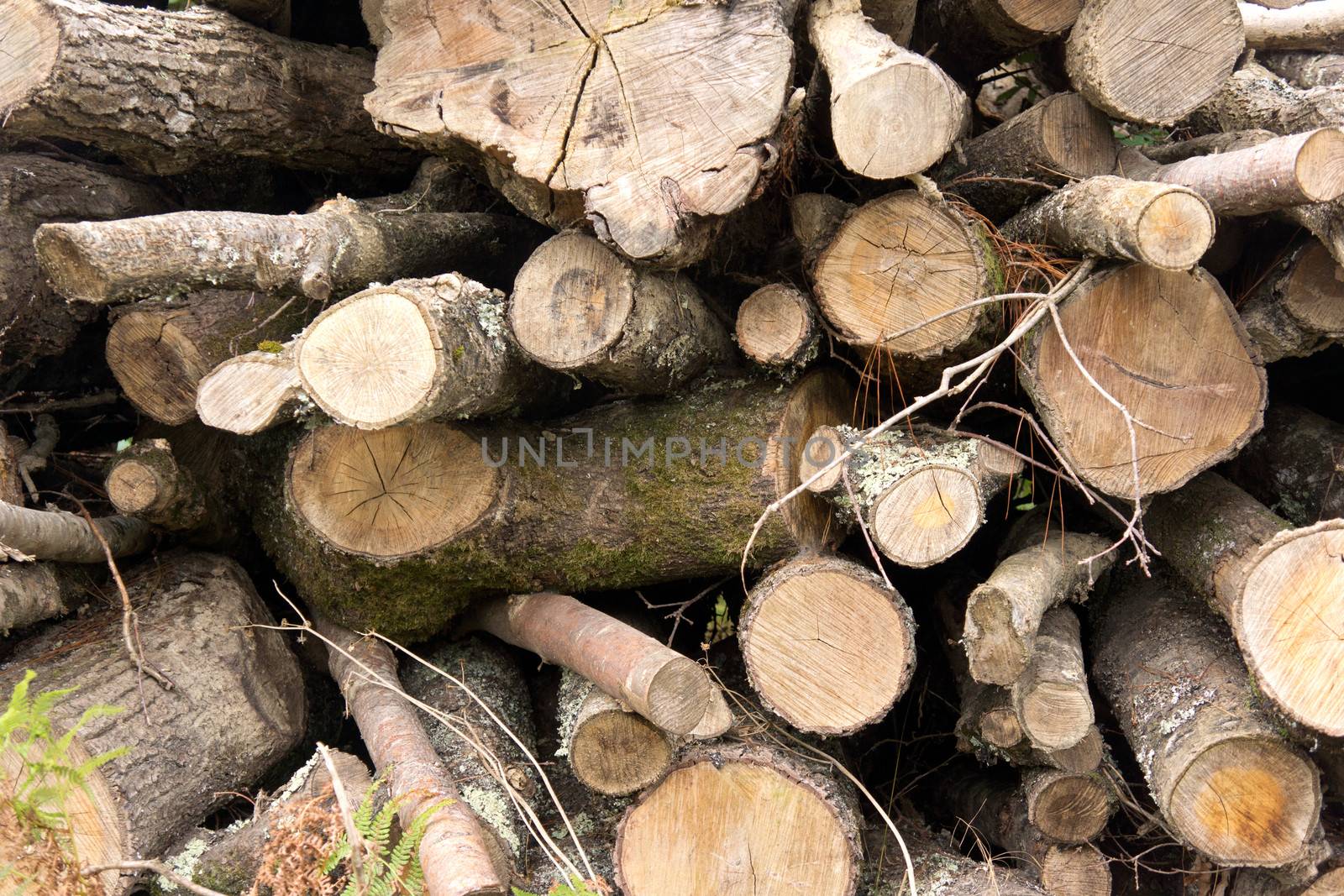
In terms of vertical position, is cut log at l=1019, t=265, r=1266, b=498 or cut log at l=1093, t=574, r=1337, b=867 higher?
cut log at l=1019, t=265, r=1266, b=498

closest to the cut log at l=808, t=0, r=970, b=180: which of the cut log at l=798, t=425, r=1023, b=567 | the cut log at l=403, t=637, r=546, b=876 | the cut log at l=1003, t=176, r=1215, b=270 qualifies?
the cut log at l=1003, t=176, r=1215, b=270

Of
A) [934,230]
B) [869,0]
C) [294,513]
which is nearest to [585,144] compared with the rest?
[934,230]

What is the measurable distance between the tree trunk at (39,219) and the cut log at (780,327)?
1.77m

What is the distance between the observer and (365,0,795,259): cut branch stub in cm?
202

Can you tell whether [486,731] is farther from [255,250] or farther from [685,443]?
[255,250]

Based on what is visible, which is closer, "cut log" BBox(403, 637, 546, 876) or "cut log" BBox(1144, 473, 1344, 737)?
"cut log" BBox(1144, 473, 1344, 737)

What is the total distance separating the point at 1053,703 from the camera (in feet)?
6.97

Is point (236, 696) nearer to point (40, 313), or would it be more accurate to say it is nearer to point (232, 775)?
point (232, 775)

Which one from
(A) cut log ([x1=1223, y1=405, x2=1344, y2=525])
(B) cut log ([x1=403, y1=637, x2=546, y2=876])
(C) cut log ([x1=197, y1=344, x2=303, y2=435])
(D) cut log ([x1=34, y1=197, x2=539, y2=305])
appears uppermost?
(D) cut log ([x1=34, y1=197, x2=539, y2=305])

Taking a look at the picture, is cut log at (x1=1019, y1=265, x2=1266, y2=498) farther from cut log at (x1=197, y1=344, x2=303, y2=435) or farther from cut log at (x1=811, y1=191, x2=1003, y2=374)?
cut log at (x1=197, y1=344, x2=303, y2=435)

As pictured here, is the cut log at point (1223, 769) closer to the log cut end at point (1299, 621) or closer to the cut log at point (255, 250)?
the log cut end at point (1299, 621)

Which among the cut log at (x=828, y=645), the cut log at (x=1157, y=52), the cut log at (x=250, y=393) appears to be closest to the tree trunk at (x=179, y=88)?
the cut log at (x=250, y=393)

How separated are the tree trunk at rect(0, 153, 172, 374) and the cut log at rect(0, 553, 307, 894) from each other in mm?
703

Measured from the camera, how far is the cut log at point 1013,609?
2.01 m
